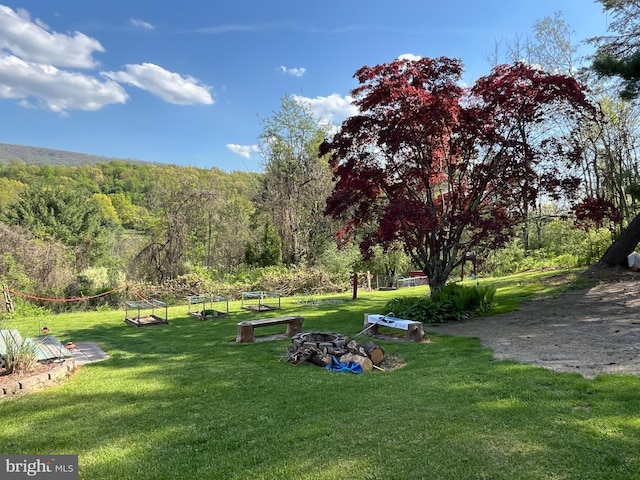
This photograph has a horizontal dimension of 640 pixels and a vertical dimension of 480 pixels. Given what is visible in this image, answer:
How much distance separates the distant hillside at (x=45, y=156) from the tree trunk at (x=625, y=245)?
147ft

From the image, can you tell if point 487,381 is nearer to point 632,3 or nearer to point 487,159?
point 487,159

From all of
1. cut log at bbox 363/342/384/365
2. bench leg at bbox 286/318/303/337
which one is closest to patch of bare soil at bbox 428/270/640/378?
cut log at bbox 363/342/384/365

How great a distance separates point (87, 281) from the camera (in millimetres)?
14812

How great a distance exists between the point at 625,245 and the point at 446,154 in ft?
18.6

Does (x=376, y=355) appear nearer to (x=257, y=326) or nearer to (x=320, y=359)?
(x=320, y=359)

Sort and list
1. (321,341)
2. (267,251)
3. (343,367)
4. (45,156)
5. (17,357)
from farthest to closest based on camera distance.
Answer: (45,156) → (267,251) → (321,341) → (343,367) → (17,357)

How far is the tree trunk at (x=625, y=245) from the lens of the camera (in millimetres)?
10305

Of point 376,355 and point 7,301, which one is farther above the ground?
point 7,301

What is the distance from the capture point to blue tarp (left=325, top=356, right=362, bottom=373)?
4.93 m

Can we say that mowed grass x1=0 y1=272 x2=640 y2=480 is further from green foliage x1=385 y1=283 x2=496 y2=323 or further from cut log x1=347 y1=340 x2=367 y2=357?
green foliage x1=385 y1=283 x2=496 y2=323

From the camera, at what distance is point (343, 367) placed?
Answer: 5000 mm

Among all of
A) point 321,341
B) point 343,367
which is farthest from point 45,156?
point 343,367

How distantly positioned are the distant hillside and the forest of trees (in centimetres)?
1488

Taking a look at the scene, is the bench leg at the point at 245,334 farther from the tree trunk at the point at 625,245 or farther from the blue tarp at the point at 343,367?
the tree trunk at the point at 625,245
